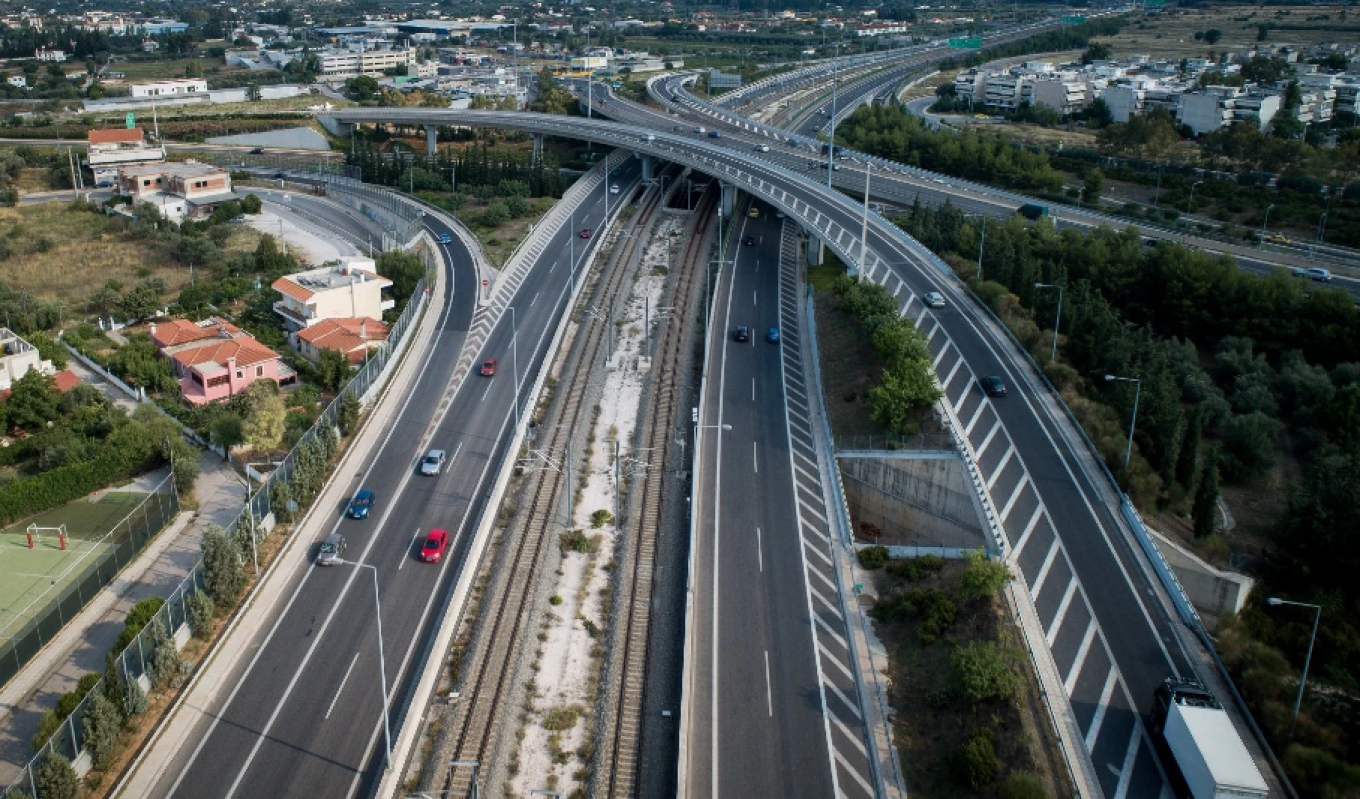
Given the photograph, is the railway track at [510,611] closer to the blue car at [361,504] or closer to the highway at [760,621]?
the blue car at [361,504]

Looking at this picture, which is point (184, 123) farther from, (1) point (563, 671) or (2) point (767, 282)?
(1) point (563, 671)

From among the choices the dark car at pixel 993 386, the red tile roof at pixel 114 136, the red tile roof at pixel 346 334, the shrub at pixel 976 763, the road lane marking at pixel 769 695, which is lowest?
the road lane marking at pixel 769 695

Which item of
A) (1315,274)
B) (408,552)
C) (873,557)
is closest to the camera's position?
(408,552)

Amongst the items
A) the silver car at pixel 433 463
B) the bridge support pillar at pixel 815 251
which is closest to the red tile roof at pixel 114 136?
the bridge support pillar at pixel 815 251

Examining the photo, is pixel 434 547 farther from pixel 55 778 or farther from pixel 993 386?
pixel 993 386

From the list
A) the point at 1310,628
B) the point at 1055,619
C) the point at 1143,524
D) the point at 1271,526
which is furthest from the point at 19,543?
the point at 1271,526

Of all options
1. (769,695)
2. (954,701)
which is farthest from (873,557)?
(769,695)
